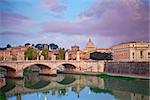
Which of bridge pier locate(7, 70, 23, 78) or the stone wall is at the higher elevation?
the stone wall

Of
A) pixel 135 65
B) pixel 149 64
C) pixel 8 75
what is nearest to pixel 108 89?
pixel 149 64

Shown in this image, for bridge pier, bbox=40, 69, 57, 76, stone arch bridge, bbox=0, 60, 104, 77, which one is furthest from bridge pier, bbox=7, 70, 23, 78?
bridge pier, bbox=40, 69, 57, 76

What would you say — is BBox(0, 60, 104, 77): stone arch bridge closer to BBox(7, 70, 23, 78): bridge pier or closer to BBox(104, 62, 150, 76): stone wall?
BBox(7, 70, 23, 78): bridge pier

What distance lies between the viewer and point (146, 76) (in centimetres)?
725

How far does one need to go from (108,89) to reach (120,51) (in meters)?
7.74

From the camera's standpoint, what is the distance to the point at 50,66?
10.1 meters

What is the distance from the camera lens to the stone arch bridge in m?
9.05

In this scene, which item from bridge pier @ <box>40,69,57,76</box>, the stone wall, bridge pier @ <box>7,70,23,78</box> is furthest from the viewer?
bridge pier @ <box>40,69,57,76</box>

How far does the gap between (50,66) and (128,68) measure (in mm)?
2408

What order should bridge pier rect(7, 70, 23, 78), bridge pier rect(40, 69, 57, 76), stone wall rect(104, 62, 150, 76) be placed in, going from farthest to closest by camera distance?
bridge pier rect(40, 69, 57, 76)
bridge pier rect(7, 70, 23, 78)
stone wall rect(104, 62, 150, 76)

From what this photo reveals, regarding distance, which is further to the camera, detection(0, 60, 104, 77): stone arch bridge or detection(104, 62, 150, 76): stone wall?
detection(0, 60, 104, 77): stone arch bridge

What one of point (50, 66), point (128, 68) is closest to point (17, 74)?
point (50, 66)

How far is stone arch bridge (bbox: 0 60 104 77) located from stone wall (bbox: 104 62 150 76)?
380 millimetres

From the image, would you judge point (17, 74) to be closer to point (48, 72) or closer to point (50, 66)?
point (50, 66)
